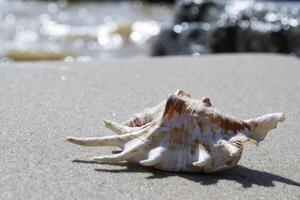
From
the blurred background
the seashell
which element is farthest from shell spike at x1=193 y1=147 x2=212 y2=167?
the blurred background

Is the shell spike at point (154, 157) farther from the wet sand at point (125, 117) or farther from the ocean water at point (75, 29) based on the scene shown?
the ocean water at point (75, 29)

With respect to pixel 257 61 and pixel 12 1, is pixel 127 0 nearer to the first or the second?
pixel 12 1

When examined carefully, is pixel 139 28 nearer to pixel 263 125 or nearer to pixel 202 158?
pixel 263 125

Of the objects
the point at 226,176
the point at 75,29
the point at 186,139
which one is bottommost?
the point at 226,176

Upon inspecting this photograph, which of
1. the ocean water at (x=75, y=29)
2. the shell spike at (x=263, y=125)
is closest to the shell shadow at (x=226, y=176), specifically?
the shell spike at (x=263, y=125)

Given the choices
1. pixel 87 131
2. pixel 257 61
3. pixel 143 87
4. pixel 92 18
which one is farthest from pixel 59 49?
pixel 87 131

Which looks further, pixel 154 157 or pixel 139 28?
pixel 139 28

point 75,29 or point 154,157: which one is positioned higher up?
point 75,29

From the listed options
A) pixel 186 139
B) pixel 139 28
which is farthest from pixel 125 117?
pixel 139 28

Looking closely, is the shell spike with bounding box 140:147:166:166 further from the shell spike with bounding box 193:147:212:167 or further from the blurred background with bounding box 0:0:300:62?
the blurred background with bounding box 0:0:300:62
